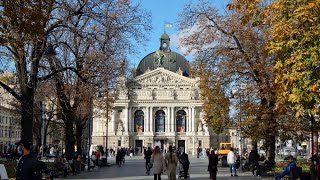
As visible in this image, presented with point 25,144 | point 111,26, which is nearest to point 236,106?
point 111,26

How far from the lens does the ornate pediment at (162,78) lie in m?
130

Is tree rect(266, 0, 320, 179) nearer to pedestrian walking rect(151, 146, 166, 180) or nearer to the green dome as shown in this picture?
pedestrian walking rect(151, 146, 166, 180)

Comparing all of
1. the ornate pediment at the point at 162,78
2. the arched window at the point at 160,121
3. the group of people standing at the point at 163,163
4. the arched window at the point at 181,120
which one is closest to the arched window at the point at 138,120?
the arched window at the point at 160,121

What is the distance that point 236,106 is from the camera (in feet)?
110

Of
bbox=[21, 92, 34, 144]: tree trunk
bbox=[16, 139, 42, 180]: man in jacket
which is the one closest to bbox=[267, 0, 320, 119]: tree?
bbox=[16, 139, 42, 180]: man in jacket

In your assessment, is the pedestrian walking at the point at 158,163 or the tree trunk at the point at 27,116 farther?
the tree trunk at the point at 27,116

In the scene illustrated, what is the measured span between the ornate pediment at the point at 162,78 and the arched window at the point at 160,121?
7.92 meters

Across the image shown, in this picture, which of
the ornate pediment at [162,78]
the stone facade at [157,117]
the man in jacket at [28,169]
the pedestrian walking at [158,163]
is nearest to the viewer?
the man in jacket at [28,169]

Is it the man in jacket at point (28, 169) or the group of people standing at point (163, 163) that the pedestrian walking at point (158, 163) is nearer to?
the group of people standing at point (163, 163)

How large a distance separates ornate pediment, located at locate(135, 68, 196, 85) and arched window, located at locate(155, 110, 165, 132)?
7.92 metres

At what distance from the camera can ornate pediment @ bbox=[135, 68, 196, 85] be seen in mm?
129625

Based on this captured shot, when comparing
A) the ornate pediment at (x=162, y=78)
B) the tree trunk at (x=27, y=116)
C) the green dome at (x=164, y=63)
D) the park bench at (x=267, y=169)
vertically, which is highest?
the green dome at (x=164, y=63)

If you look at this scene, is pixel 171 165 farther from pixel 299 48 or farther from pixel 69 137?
pixel 69 137

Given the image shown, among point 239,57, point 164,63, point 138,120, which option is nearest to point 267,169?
point 239,57
